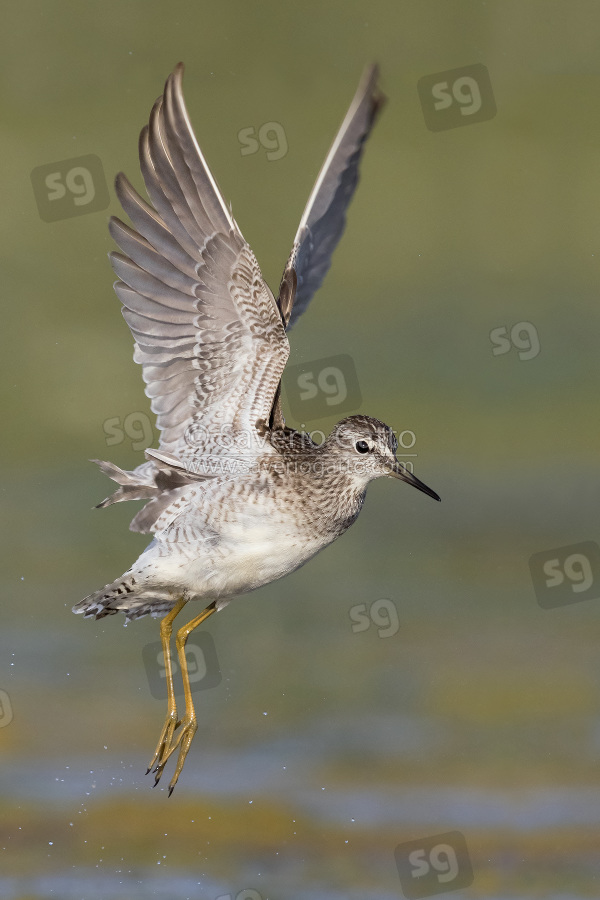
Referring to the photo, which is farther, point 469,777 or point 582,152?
point 582,152

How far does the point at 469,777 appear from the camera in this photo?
15227 mm

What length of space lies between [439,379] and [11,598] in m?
7.33

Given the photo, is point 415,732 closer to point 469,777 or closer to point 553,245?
point 469,777

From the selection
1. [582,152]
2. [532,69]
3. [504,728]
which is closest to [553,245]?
[582,152]
